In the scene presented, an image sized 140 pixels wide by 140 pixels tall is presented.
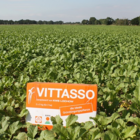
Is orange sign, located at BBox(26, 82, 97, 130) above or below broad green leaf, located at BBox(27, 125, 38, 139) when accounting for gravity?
above

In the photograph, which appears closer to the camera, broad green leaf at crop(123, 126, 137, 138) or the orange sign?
broad green leaf at crop(123, 126, 137, 138)

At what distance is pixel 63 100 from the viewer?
1.78 meters

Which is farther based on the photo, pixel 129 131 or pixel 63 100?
pixel 63 100

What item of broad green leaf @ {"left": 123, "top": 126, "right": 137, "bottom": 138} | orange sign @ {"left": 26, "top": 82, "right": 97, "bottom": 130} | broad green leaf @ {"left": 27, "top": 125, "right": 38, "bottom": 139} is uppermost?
orange sign @ {"left": 26, "top": 82, "right": 97, "bottom": 130}

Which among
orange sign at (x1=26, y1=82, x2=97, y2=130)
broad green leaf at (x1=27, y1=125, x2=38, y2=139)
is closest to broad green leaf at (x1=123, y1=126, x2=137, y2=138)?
orange sign at (x1=26, y1=82, x2=97, y2=130)

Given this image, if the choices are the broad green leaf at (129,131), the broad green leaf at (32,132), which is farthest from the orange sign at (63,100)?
the broad green leaf at (129,131)

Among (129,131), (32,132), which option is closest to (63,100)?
(32,132)

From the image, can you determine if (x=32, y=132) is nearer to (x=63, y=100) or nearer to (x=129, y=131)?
(x=63, y=100)

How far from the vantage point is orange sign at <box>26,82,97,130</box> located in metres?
1.77

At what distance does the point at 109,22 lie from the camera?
245 feet

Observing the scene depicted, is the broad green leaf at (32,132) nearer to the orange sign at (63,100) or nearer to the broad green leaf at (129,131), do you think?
the orange sign at (63,100)

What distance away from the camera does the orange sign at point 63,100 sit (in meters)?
1.77

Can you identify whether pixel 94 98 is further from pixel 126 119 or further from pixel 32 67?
pixel 32 67

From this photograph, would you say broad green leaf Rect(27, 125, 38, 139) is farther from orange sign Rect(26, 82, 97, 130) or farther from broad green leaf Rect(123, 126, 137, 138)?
broad green leaf Rect(123, 126, 137, 138)
